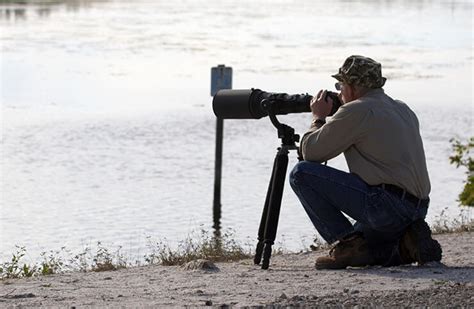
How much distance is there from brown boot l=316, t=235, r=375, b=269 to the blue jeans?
0.16 feet

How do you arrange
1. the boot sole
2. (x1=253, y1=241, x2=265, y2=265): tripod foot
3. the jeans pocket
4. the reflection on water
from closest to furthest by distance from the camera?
the jeans pocket, the boot sole, (x1=253, y1=241, x2=265, y2=265): tripod foot, the reflection on water

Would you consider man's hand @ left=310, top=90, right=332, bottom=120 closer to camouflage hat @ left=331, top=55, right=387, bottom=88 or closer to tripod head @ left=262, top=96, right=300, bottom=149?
camouflage hat @ left=331, top=55, right=387, bottom=88

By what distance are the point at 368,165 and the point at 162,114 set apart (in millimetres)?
16734

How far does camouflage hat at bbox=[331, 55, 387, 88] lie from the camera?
7.24 meters

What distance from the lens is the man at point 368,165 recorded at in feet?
23.6

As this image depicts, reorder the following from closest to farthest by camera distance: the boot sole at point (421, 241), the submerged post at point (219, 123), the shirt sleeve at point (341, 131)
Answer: the shirt sleeve at point (341, 131), the boot sole at point (421, 241), the submerged post at point (219, 123)

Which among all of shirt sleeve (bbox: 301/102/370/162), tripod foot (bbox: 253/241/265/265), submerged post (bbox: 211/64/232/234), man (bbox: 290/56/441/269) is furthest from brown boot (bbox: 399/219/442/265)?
submerged post (bbox: 211/64/232/234)

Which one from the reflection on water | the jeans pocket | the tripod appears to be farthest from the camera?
the reflection on water

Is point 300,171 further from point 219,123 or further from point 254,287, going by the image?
point 219,123

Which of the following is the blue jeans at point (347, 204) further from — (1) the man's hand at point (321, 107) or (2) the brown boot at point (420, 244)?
(1) the man's hand at point (321, 107)

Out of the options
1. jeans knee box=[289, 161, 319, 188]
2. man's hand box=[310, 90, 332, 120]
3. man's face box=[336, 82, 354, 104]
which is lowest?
jeans knee box=[289, 161, 319, 188]

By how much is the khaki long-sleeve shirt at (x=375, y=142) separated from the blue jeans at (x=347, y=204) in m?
0.07

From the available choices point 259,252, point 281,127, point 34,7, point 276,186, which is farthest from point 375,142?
point 34,7

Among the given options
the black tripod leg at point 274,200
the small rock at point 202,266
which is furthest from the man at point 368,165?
the small rock at point 202,266
